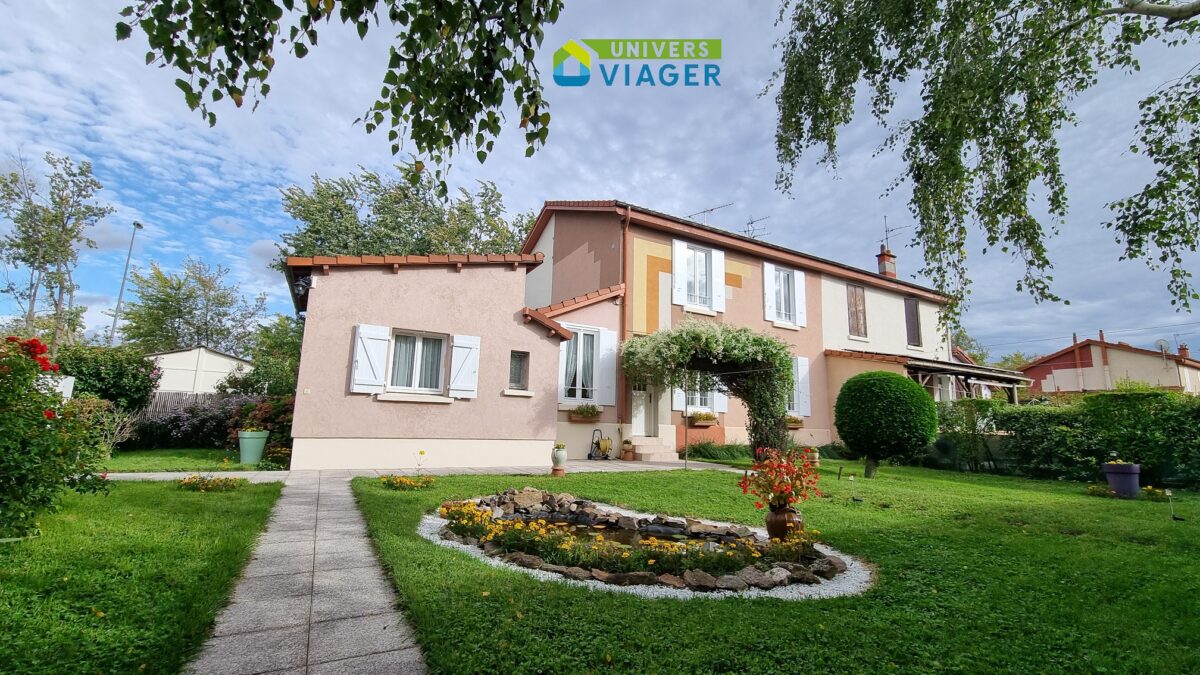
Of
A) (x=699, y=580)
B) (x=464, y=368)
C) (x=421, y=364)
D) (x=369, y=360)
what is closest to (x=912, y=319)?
(x=464, y=368)

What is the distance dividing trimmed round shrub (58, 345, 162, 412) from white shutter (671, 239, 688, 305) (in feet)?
43.3

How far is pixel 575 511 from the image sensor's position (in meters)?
6.20

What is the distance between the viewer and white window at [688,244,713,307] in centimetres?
1509

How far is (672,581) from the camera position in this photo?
366cm

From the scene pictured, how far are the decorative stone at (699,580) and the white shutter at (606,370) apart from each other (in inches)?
370

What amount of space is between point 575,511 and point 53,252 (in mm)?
29999

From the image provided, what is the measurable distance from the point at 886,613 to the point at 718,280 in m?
12.9

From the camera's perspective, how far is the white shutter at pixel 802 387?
16406 mm

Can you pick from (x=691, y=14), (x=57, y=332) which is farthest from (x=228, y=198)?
(x=57, y=332)

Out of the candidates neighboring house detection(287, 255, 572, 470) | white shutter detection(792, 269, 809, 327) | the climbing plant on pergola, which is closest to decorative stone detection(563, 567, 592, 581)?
neighboring house detection(287, 255, 572, 470)

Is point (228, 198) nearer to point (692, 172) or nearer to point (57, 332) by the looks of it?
point (692, 172)

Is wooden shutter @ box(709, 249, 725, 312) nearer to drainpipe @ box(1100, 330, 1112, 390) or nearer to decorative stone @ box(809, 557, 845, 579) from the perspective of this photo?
decorative stone @ box(809, 557, 845, 579)

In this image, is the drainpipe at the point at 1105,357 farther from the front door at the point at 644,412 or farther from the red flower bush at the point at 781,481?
the red flower bush at the point at 781,481

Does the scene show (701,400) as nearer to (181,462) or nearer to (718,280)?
(718,280)
